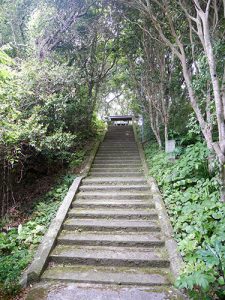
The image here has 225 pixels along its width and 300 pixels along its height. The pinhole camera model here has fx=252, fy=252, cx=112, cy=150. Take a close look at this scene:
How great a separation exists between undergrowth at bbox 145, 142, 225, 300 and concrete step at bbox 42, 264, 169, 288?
489 millimetres

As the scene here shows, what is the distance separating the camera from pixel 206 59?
517 cm

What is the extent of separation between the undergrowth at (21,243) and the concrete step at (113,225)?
602 millimetres

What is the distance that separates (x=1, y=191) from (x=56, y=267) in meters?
4.36

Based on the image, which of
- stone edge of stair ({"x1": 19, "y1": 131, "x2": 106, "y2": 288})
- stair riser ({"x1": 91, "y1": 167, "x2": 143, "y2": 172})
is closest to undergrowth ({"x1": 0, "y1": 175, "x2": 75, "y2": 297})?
stone edge of stair ({"x1": 19, "y1": 131, "x2": 106, "y2": 288})

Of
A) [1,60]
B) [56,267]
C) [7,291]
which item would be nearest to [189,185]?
[56,267]

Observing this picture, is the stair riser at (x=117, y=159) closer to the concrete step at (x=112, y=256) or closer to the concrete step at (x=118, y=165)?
the concrete step at (x=118, y=165)

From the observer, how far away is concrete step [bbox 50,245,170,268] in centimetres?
415

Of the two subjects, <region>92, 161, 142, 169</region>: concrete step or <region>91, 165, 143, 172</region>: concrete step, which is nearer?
<region>91, 165, 143, 172</region>: concrete step

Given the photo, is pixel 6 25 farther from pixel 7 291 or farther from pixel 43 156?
pixel 7 291

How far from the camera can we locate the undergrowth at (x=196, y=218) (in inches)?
122

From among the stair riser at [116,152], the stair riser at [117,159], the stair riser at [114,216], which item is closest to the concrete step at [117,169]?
the stair riser at [117,159]

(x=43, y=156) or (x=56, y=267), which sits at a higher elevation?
(x=43, y=156)

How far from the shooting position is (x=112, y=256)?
4262 millimetres

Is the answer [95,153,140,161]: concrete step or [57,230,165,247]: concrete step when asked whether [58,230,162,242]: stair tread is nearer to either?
[57,230,165,247]: concrete step
